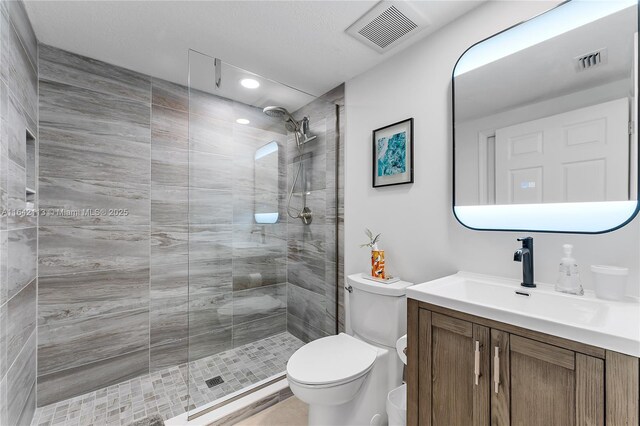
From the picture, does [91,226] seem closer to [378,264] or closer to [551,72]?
[378,264]

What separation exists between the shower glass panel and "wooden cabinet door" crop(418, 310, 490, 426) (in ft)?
3.83

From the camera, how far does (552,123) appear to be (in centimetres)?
123

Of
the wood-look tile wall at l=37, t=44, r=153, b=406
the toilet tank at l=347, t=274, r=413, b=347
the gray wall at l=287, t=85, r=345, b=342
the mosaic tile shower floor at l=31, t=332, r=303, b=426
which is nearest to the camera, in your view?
the toilet tank at l=347, t=274, r=413, b=347

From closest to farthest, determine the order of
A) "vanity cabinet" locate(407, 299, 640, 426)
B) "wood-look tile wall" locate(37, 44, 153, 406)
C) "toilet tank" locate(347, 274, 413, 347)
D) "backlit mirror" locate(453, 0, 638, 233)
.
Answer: "vanity cabinet" locate(407, 299, 640, 426)
"backlit mirror" locate(453, 0, 638, 233)
"toilet tank" locate(347, 274, 413, 347)
"wood-look tile wall" locate(37, 44, 153, 406)

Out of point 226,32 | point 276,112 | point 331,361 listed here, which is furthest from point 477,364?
point 226,32

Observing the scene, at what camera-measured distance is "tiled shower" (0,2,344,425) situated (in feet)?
5.72

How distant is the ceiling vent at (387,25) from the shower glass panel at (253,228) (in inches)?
25.1

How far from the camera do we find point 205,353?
1794mm

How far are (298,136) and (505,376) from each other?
181cm

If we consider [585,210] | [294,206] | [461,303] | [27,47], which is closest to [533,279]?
[585,210]

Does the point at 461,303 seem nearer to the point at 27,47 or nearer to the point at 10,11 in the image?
the point at 10,11

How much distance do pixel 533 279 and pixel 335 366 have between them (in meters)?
A: 1.03

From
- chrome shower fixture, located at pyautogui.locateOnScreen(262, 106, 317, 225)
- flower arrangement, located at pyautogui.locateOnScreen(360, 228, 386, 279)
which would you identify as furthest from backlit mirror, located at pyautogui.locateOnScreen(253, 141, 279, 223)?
flower arrangement, located at pyautogui.locateOnScreen(360, 228, 386, 279)

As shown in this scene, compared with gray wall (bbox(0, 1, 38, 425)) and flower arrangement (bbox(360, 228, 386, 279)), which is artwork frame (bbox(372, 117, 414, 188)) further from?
gray wall (bbox(0, 1, 38, 425))
